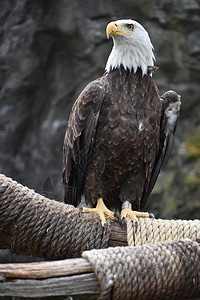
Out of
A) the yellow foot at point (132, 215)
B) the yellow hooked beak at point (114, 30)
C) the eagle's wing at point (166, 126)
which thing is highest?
the yellow hooked beak at point (114, 30)

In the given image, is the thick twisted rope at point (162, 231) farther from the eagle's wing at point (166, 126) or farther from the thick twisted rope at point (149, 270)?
the eagle's wing at point (166, 126)

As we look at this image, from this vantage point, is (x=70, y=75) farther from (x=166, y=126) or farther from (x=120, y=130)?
(x=120, y=130)

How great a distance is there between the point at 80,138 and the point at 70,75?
8.31 ft

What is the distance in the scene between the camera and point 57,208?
116 inches

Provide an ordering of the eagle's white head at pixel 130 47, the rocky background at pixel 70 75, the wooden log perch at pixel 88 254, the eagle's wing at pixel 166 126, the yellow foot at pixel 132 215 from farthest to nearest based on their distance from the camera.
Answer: the rocky background at pixel 70 75
the eagle's wing at pixel 166 126
the eagle's white head at pixel 130 47
the yellow foot at pixel 132 215
the wooden log perch at pixel 88 254

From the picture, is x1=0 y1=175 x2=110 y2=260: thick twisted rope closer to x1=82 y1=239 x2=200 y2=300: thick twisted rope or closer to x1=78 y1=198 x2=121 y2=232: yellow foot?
x1=78 y1=198 x2=121 y2=232: yellow foot

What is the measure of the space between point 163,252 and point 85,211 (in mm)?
973

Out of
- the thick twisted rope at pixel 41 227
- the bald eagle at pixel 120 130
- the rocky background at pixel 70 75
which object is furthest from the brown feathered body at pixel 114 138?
the rocky background at pixel 70 75

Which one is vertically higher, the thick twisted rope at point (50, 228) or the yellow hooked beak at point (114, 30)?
the yellow hooked beak at point (114, 30)

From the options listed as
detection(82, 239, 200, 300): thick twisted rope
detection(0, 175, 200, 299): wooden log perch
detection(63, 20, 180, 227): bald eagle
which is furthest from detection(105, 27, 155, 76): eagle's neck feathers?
Answer: detection(82, 239, 200, 300): thick twisted rope

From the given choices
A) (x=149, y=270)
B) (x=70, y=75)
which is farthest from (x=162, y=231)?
(x=70, y=75)

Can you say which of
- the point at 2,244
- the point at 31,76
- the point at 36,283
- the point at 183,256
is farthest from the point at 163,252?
the point at 31,76

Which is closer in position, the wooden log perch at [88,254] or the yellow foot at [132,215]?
the wooden log perch at [88,254]

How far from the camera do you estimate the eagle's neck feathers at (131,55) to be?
3646mm
